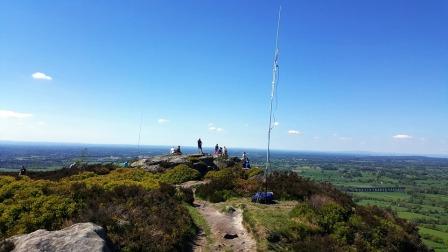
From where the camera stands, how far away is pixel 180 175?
125 feet

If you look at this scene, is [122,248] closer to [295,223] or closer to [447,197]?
[295,223]

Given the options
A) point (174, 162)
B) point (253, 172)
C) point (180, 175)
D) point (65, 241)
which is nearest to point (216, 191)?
point (253, 172)

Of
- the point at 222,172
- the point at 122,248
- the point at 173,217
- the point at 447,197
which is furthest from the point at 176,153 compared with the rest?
the point at 447,197

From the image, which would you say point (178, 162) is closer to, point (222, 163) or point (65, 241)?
point (222, 163)

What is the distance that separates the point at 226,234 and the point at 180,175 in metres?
18.8

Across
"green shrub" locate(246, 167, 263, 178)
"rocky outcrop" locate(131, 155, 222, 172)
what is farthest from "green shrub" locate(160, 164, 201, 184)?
"green shrub" locate(246, 167, 263, 178)

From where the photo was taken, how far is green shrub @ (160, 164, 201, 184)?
3706cm

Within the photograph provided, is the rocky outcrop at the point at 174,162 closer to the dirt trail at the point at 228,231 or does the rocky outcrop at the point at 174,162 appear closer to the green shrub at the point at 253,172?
the green shrub at the point at 253,172

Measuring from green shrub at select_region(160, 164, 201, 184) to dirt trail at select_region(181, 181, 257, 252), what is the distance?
481 inches

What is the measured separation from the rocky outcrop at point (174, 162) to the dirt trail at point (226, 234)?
1690 centimetres

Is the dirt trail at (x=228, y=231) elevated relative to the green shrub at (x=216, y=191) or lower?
lower

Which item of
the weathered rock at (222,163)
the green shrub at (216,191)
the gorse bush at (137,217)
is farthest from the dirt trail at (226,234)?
the weathered rock at (222,163)

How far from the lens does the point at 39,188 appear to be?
2306cm

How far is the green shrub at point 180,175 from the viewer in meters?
37.1
